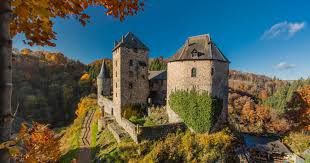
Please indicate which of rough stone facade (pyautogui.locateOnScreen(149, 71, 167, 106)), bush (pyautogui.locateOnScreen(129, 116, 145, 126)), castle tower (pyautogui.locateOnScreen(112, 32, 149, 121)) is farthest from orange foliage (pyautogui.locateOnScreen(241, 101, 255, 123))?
bush (pyautogui.locateOnScreen(129, 116, 145, 126))

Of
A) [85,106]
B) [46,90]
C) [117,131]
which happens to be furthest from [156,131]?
[46,90]

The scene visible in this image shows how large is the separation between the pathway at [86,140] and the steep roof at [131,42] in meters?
12.2

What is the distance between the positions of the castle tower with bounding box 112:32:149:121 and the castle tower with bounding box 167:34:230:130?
4.87 m

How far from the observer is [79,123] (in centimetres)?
3091

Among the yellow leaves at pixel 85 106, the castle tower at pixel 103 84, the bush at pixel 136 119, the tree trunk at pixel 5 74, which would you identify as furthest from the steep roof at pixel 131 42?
the tree trunk at pixel 5 74

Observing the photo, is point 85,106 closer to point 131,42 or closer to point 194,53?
point 131,42

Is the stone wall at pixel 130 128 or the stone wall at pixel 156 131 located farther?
the stone wall at pixel 130 128

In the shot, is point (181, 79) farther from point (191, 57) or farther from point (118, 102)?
point (118, 102)

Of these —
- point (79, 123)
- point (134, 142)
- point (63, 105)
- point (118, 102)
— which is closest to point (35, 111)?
point (63, 105)

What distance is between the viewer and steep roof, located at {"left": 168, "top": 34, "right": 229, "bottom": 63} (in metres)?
18.6

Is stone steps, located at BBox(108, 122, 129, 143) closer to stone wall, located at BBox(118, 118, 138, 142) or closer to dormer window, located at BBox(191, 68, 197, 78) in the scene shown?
stone wall, located at BBox(118, 118, 138, 142)

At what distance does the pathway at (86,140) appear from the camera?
768 inches

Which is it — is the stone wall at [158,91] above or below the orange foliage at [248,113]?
above

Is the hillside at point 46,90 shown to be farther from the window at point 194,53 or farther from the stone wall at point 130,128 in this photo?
the window at point 194,53
